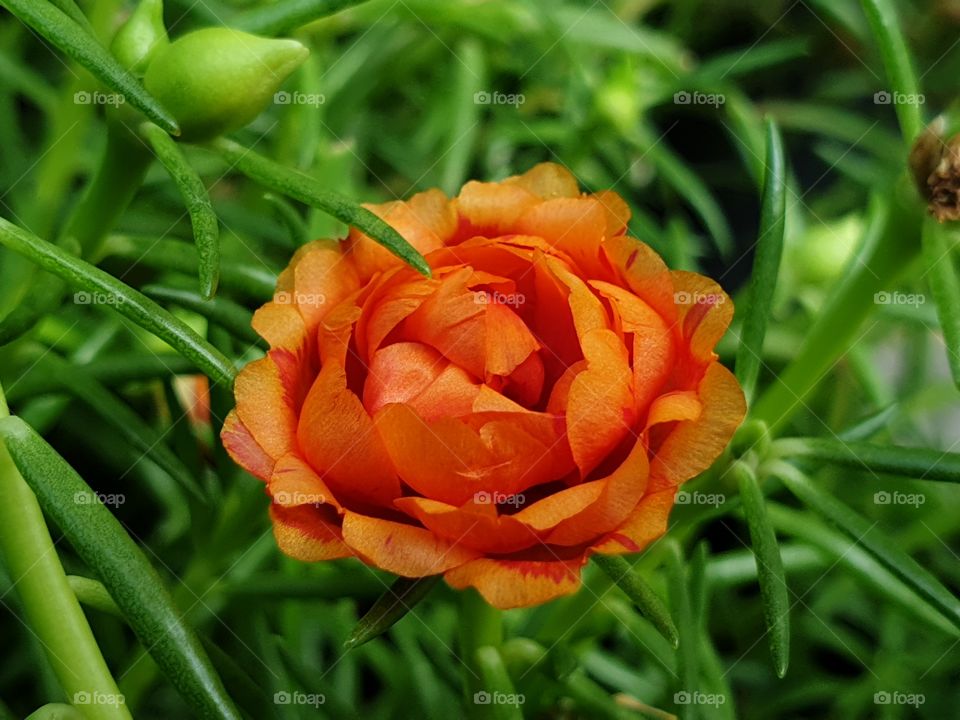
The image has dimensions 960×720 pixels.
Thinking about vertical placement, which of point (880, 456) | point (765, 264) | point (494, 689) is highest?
point (765, 264)

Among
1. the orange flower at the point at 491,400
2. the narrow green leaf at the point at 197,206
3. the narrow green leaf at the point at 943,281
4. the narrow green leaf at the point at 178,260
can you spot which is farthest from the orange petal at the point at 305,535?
the narrow green leaf at the point at 943,281

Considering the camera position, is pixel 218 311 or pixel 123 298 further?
pixel 218 311

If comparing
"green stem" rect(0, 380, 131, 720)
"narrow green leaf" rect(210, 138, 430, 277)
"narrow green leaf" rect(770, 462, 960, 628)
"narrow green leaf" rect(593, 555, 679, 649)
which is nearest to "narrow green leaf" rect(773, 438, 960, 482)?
"narrow green leaf" rect(770, 462, 960, 628)

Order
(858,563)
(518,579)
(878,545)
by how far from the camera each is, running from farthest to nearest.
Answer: (858,563), (878,545), (518,579)

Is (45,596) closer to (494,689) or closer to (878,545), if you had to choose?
(494,689)

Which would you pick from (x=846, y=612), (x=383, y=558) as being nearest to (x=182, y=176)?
(x=383, y=558)

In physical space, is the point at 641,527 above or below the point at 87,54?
below

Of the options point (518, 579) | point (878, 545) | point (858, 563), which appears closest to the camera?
point (518, 579)

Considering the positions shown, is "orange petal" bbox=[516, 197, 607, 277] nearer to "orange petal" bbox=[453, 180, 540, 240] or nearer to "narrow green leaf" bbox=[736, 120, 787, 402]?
"orange petal" bbox=[453, 180, 540, 240]

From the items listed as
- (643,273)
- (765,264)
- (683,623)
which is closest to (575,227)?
(643,273)

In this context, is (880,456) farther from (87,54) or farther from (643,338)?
(87,54)
